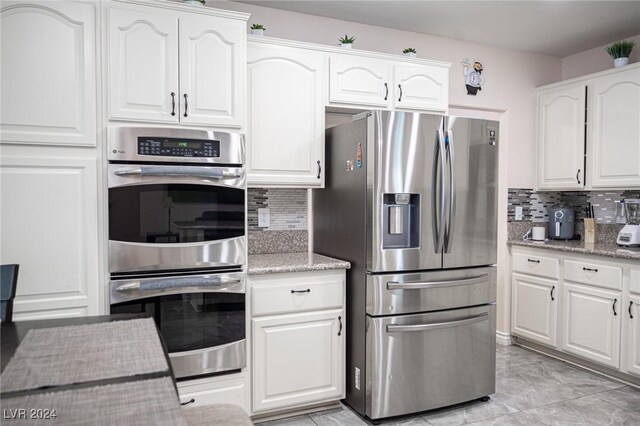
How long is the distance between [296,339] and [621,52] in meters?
3.34

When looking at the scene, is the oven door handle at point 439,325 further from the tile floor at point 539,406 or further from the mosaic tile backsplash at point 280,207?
the mosaic tile backsplash at point 280,207

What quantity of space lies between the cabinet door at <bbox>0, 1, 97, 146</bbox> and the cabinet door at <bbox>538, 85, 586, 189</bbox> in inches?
144

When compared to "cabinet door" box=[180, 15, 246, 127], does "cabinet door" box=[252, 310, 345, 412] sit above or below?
below

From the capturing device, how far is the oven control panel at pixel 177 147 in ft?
7.42

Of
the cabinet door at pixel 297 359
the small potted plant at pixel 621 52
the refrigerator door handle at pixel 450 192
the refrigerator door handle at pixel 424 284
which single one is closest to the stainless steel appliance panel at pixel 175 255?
the cabinet door at pixel 297 359

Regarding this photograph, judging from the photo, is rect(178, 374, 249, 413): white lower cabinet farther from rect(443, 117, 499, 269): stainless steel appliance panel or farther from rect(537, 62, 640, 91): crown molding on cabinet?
rect(537, 62, 640, 91): crown molding on cabinet

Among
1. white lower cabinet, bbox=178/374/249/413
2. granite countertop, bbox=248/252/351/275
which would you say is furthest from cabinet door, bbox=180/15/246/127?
white lower cabinet, bbox=178/374/249/413

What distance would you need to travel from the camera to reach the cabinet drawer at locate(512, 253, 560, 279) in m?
3.64

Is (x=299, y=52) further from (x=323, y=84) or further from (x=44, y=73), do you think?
(x=44, y=73)

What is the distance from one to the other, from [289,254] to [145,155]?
1.28 meters

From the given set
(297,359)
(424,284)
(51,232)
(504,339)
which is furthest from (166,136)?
(504,339)

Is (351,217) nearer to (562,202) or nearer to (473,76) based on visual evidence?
(473,76)

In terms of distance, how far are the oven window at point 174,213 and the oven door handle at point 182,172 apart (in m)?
0.06

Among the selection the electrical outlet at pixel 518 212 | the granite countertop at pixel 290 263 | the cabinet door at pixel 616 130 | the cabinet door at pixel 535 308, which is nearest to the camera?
the granite countertop at pixel 290 263
